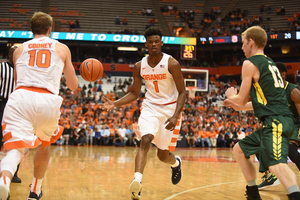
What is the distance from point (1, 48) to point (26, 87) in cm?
2512

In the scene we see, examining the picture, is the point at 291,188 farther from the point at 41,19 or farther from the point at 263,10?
the point at 263,10

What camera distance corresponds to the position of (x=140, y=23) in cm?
2894

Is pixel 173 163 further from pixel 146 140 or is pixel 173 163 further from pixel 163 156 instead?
pixel 146 140

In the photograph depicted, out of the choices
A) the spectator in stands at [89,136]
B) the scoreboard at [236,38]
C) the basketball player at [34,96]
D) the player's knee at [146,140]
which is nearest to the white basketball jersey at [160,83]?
the player's knee at [146,140]

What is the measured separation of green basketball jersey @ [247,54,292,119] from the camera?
124 inches

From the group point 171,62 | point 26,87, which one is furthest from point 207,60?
point 26,87

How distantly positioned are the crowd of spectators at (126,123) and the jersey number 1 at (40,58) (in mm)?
12149

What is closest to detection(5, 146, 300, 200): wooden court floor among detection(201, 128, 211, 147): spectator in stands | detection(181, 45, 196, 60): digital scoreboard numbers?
detection(201, 128, 211, 147): spectator in stands

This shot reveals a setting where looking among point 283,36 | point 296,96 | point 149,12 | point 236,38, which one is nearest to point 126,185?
point 296,96

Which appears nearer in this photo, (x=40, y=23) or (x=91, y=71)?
(x=40, y=23)

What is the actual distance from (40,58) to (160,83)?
1.99 metres

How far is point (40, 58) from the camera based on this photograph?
3.21 m

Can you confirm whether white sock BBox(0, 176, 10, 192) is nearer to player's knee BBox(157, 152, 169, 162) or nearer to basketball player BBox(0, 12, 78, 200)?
basketball player BBox(0, 12, 78, 200)

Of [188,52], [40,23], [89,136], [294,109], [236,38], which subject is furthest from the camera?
[236,38]
